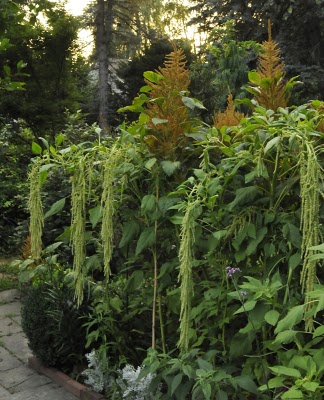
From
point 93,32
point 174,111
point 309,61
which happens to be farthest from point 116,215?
point 93,32

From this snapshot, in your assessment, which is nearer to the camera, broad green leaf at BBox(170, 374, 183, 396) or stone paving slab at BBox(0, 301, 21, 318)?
broad green leaf at BBox(170, 374, 183, 396)

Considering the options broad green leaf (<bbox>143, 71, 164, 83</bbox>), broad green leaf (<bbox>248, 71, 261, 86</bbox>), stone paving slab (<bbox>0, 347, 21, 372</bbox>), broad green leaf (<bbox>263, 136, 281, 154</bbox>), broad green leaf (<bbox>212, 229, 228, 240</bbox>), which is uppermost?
broad green leaf (<bbox>143, 71, 164, 83</bbox>)

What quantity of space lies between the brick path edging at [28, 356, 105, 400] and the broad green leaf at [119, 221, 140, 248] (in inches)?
Result: 42.9

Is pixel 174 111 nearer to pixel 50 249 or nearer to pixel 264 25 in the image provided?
pixel 50 249

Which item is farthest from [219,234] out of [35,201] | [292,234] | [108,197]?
[35,201]

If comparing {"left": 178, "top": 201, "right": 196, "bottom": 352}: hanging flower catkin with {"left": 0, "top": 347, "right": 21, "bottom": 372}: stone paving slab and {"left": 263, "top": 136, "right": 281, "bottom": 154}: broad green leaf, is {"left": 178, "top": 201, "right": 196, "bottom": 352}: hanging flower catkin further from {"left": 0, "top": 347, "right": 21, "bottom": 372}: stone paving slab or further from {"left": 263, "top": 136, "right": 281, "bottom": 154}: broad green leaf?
{"left": 0, "top": 347, "right": 21, "bottom": 372}: stone paving slab

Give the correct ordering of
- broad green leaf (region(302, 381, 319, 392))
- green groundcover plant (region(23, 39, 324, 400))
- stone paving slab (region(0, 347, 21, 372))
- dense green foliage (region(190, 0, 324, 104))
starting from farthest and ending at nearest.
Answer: dense green foliage (region(190, 0, 324, 104))
stone paving slab (region(0, 347, 21, 372))
green groundcover plant (region(23, 39, 324, 400))
broad green leaf (region(302, 381, 319, 392))

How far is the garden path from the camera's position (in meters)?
3.62

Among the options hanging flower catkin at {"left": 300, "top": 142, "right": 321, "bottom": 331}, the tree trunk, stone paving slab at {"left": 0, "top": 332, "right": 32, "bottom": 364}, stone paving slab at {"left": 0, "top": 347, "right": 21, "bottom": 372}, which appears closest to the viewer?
hanging flower catkin at {"left": 300, "top": 142, "right": 321, "bottom": 331}

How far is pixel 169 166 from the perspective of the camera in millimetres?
2611

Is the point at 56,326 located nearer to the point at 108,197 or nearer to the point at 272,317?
the point at 108,197

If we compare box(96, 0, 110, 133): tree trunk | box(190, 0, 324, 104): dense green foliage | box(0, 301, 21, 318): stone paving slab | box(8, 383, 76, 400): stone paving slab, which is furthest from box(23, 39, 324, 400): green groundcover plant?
box(96, 0, 110, 133): tree trunk

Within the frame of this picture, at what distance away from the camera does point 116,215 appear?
9.94 ft

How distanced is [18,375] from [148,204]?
201 centimetres
